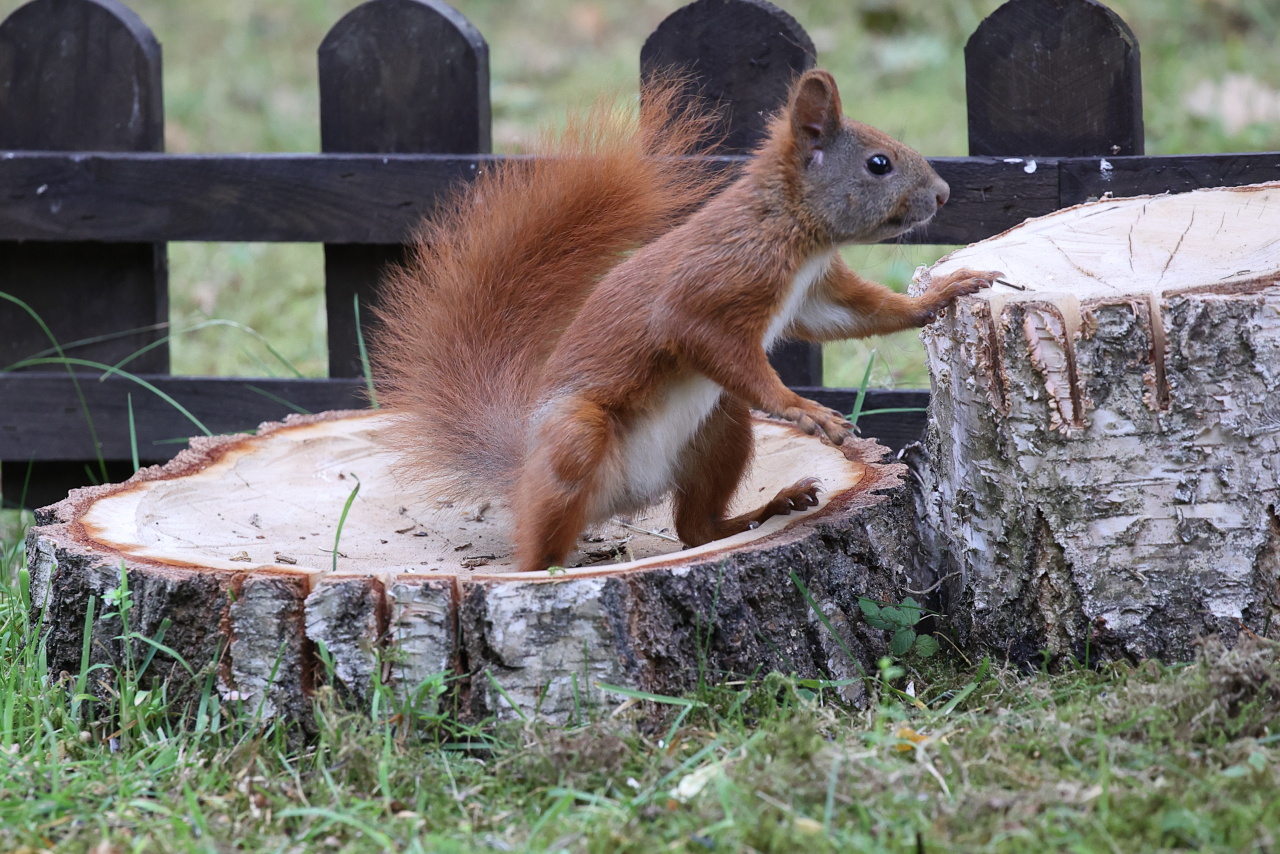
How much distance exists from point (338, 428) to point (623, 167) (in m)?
1.06

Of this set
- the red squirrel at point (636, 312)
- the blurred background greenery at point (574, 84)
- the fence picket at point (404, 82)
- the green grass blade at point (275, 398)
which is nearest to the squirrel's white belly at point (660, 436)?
the red squirrel at point (636, 312)

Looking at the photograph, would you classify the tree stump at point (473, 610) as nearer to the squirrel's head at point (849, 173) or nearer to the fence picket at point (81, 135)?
the squirrel's head at point (849, 173)

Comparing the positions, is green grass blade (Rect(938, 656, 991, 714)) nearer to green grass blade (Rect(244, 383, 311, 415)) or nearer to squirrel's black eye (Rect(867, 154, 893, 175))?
squirrel's black eye (Rect(867, 154, 893, 175))

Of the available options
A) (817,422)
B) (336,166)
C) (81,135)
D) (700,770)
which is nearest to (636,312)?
(817,422)

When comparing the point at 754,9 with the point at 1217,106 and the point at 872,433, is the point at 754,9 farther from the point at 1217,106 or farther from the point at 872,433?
the point at 1217,106

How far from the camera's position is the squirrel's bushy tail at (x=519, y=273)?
2547mm

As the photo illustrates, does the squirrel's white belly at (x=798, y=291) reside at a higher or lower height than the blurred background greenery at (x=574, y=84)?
lower

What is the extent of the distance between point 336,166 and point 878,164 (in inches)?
65.9

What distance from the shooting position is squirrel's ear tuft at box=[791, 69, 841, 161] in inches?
87.3

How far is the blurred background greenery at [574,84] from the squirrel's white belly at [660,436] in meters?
1.77

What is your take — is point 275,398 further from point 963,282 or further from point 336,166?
point 963,282

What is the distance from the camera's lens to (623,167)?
2547mm

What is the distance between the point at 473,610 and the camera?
192cm

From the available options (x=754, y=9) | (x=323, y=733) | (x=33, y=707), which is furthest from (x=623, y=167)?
(x=33, y=707)
